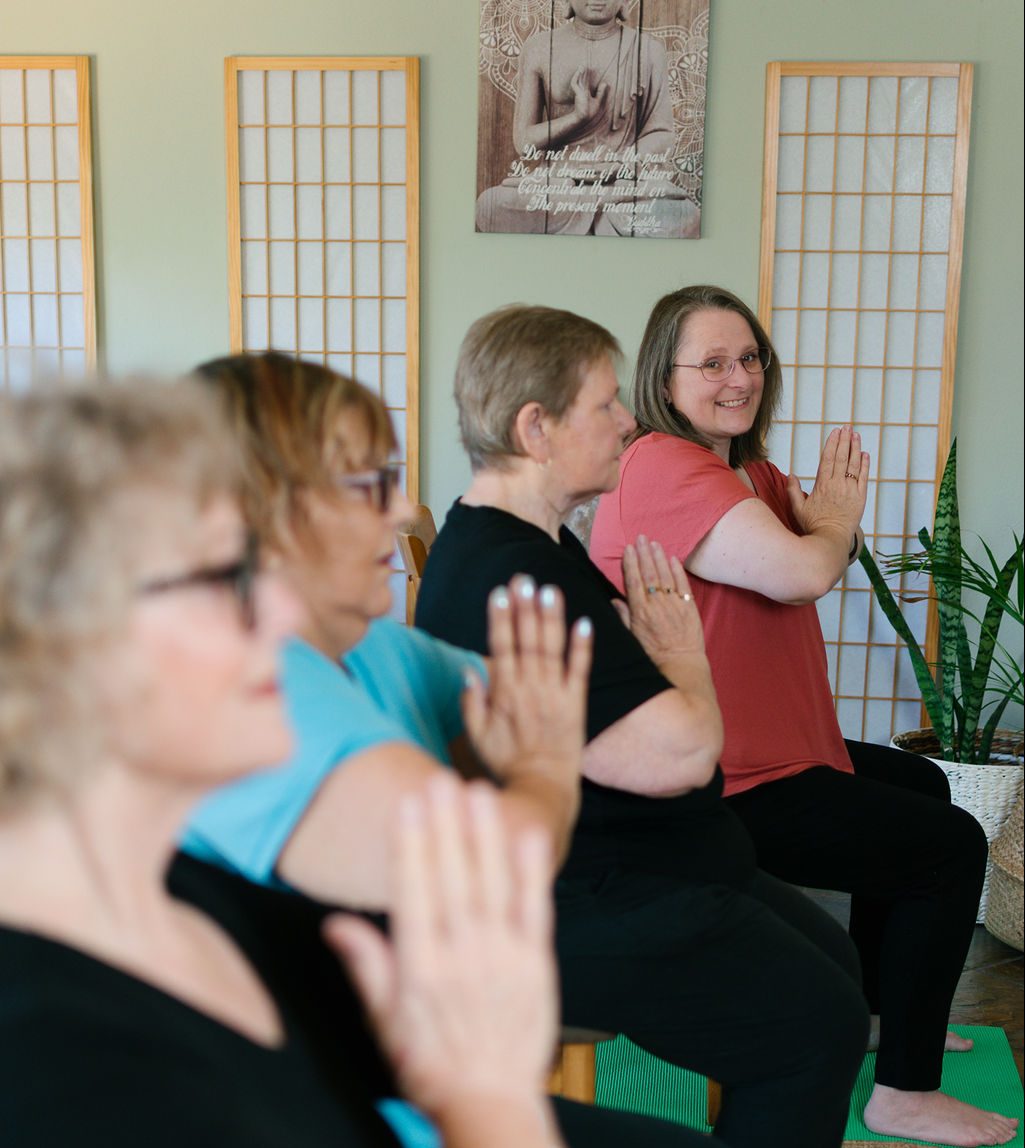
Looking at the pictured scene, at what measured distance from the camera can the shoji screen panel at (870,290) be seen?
3775mm

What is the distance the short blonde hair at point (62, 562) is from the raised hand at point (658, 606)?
102 centimetres

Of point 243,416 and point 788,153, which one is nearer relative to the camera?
point 243,416

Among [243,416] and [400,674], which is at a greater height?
[243,416]

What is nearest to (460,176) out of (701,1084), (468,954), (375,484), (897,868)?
(897,868)

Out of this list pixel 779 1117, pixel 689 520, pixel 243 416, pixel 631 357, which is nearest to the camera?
pixel 243 416

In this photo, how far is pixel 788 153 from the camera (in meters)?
3.82

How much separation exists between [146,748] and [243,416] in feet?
1.48

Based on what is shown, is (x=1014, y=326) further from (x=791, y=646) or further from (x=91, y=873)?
(x=91, y=873)

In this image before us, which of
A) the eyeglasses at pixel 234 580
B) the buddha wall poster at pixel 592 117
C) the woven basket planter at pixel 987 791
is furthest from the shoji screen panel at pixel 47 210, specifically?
the eyeglasses at pixel 234 580

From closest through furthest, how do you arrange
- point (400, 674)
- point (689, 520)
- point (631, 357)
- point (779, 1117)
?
point (400, 674), point (779, 1117), point (689, 520), point (631, 357)

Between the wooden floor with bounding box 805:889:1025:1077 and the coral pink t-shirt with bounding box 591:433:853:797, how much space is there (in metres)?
0.74

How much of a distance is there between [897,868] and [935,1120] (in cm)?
44

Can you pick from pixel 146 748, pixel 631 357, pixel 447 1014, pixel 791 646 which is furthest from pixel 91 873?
pixel 631 357

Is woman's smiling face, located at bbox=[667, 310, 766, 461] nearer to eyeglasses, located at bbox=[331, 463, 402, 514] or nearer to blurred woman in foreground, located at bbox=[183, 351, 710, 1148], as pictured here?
blurred woman in foreground, located at bbox=[183, 351, 710, 1148]
